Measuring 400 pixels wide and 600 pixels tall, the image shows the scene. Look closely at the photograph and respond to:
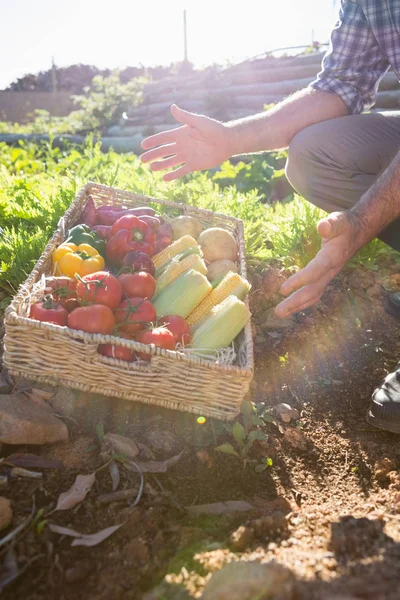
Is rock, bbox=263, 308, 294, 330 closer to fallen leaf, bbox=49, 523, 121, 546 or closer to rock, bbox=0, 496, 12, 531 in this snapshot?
fallen leaf, bbox=49, 523, 121, 546

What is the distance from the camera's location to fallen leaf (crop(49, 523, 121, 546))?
5.09 ft

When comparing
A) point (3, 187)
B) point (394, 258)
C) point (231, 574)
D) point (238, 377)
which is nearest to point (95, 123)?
point (3, 187)

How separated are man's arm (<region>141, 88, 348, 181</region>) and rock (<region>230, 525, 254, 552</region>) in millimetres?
2034

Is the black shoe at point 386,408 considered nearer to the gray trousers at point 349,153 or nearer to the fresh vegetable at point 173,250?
the gray trousers at point 349,153

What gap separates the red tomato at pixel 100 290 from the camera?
2.23 metres

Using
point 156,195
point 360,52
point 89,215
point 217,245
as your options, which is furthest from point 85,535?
point 360,52

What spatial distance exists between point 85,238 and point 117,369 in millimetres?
1004

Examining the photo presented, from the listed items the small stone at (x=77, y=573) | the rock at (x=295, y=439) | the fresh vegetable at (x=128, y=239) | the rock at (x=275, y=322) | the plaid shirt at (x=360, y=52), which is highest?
the plaid shirt at (x=360, y=52)

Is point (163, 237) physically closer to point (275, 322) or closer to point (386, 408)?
point (275, 322)

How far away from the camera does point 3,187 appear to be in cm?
399

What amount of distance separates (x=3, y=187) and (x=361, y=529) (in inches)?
139

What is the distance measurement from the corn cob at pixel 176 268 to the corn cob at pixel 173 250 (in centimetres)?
14

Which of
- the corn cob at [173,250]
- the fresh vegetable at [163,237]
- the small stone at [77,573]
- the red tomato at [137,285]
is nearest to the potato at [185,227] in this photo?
the fresh vegetable at [163,237]

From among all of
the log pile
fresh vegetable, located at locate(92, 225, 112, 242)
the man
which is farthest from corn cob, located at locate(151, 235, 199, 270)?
the log pile
